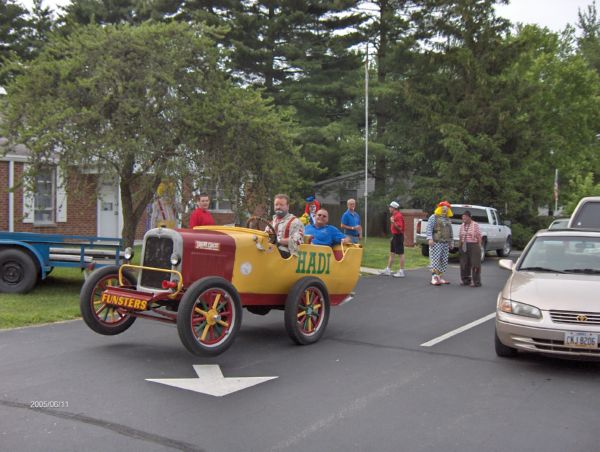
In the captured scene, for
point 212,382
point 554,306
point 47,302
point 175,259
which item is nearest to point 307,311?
point 175,259

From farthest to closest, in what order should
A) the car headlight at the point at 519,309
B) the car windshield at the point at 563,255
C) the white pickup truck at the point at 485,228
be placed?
the white pickup truck at the point at 485,228, the car windshield at the point at 563,255, the car headlight at the point at 519,309

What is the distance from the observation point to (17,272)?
11000 mm

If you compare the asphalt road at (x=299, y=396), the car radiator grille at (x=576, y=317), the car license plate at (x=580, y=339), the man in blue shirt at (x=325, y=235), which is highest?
the man in blue shirt at (x=325, y=235)

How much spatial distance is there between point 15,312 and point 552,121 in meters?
33.0

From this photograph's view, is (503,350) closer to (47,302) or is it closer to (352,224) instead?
(47,302)

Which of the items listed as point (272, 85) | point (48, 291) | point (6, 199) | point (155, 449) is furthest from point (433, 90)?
point (155, 449)

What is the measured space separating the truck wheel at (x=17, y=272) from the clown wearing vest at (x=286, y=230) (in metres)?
5.24

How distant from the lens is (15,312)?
9.44 m

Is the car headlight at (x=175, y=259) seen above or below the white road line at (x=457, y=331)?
above

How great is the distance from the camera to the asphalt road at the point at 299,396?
4.67m

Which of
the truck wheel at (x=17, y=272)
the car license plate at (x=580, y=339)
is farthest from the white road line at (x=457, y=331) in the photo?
the truck wheel at (x=17, y=272)

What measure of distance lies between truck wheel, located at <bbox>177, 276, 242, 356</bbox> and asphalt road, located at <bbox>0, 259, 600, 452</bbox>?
0.30 meters

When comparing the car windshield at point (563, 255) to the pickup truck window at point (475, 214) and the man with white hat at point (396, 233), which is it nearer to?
the man with white hat at point (396, 233)

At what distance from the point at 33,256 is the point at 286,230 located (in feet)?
17.9
